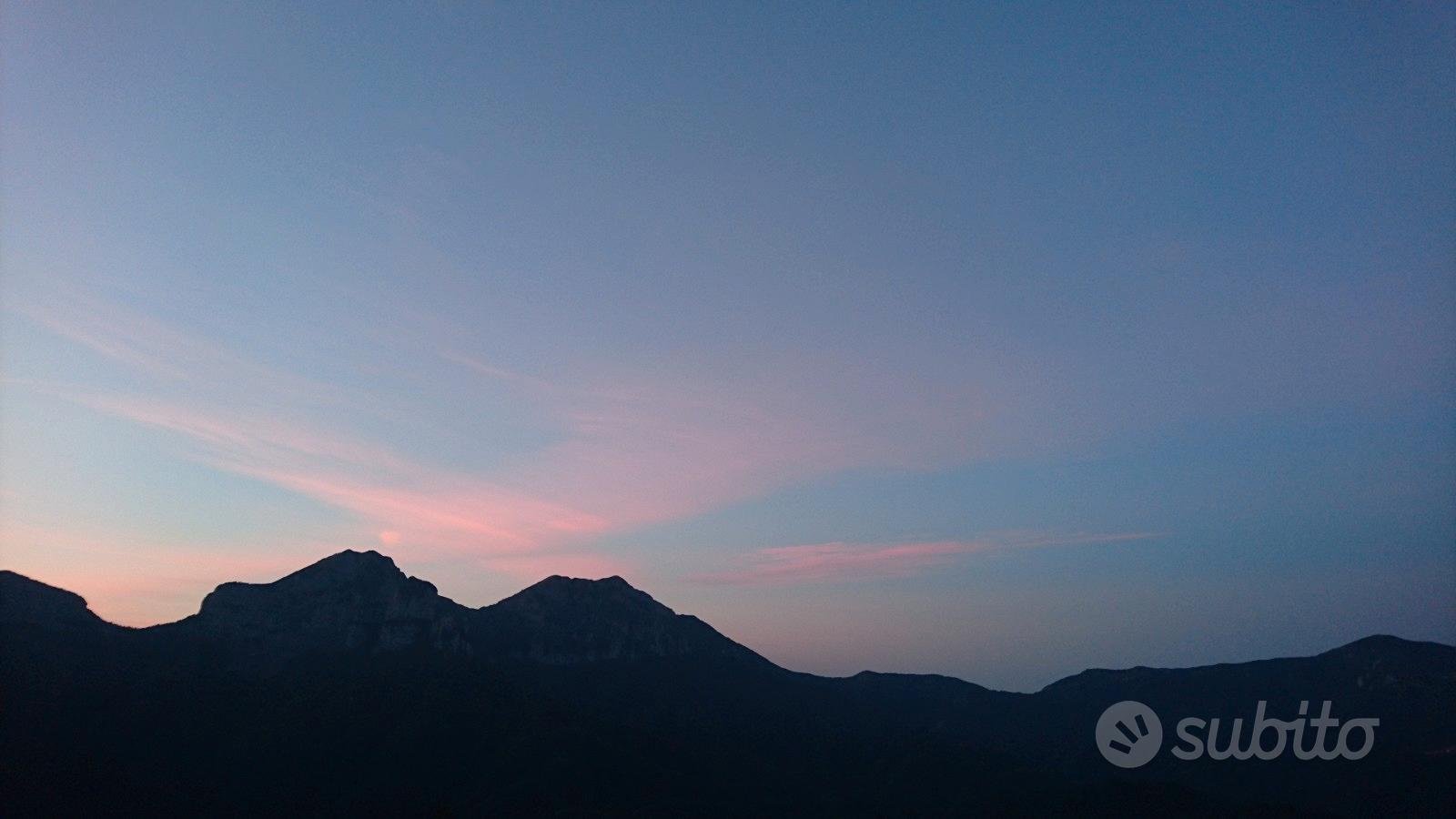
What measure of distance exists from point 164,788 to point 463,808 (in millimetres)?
59555

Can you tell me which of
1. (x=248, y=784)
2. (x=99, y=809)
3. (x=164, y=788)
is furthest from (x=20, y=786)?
(x=248, y=784)

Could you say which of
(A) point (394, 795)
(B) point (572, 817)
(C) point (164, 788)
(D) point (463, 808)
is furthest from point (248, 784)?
(B) point (572, 817)

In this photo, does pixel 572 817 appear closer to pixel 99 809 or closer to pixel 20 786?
pixel 99 809

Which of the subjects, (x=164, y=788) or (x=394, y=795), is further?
(x=394, y=795)

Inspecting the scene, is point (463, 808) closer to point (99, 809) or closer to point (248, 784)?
Result: point (248, 784)

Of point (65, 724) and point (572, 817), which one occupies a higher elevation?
point (65, 724)

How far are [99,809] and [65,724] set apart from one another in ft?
156

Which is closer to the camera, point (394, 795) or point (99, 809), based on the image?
point (99, 809)

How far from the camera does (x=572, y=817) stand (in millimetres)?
189375

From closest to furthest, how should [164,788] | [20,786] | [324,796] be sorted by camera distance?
1. [20,786]
2. [164,788]
3. [324,796]

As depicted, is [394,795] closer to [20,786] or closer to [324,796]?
[324,796]

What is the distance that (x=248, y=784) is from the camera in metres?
199

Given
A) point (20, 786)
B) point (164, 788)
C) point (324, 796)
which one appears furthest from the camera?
point (324, 796)

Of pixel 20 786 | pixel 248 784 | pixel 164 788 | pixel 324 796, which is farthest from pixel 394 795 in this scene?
pixel 20 786
